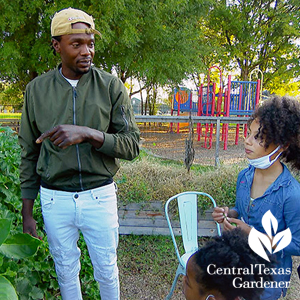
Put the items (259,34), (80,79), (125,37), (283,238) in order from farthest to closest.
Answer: (259,34)
(125,37)
(80,79)
(283,238)

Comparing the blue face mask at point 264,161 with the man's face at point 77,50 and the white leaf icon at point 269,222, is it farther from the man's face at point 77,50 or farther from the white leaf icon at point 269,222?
the man's face at point 77,50

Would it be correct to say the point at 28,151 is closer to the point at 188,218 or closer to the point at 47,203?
the point at 47,203

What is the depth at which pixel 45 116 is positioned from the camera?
1.75 metres

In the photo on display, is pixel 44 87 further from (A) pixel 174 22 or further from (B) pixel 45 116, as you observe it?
(A) pixel 174 22

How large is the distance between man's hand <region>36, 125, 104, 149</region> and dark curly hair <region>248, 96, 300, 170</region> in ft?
3.44

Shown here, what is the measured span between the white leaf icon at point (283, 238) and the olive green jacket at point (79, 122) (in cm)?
96

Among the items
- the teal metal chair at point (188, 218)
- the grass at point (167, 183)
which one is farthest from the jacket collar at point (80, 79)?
the grass at point (167, 183)

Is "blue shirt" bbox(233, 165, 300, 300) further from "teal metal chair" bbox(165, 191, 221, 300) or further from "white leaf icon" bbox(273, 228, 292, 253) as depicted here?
"teal metal chair" bbox(165, 191, 221, 300)

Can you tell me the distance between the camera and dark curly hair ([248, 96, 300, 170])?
6.00ft

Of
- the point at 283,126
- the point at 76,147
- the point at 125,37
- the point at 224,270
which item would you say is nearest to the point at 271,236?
the point at 224,270

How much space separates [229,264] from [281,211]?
595 mm

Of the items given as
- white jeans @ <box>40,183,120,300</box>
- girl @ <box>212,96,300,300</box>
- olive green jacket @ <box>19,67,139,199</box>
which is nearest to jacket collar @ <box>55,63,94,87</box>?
olive green jacket @ <box>19,67,139,199</box>

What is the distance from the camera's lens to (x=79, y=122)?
175cm

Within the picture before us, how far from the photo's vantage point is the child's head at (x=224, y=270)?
1304 millimetres
